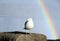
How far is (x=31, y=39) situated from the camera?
26.4 ft

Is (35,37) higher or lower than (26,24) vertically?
lower

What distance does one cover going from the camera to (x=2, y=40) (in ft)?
26.3

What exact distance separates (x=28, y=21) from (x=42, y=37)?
2.79 ft


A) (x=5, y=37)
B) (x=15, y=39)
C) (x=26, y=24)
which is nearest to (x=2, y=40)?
(x=5, y=37)

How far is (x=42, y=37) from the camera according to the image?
8.38m

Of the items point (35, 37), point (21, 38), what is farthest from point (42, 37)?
point (21, 38)

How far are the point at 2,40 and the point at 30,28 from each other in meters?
1.29

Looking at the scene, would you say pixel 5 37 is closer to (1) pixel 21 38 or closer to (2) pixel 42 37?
(1) pixel 21 38

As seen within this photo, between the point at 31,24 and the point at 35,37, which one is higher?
the point at 31,24

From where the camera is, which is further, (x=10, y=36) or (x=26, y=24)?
(x=26, y=24)

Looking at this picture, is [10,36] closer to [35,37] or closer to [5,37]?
[5,37]

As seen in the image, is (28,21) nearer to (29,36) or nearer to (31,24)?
(31,24)

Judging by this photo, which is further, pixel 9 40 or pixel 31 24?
pixel 31 24

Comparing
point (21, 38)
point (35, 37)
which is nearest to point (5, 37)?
point (21, 38)
